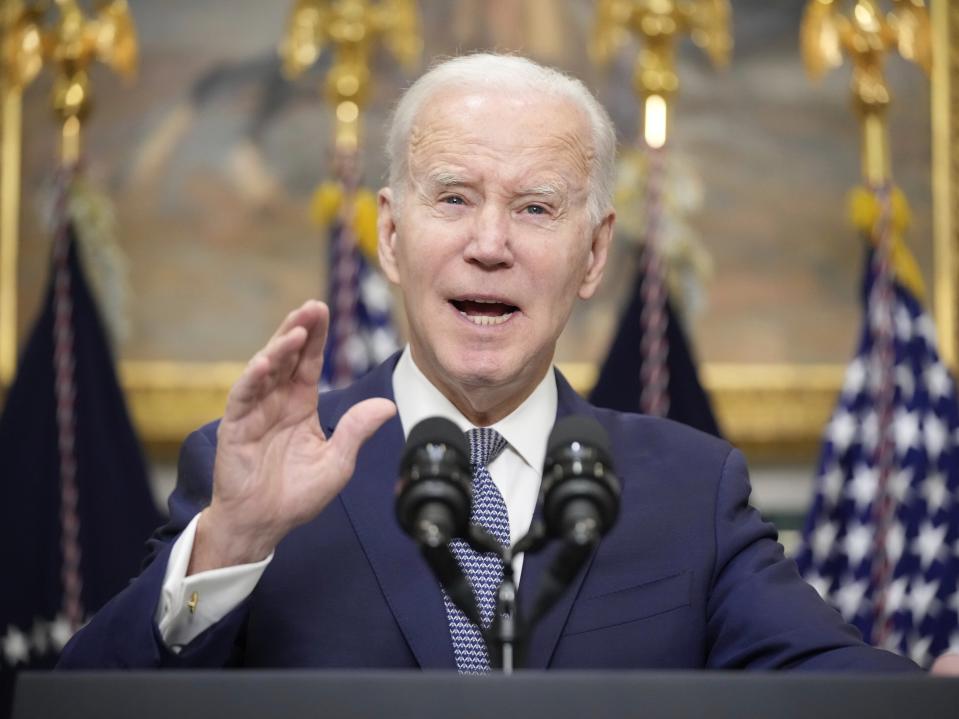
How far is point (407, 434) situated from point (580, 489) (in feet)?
3.39

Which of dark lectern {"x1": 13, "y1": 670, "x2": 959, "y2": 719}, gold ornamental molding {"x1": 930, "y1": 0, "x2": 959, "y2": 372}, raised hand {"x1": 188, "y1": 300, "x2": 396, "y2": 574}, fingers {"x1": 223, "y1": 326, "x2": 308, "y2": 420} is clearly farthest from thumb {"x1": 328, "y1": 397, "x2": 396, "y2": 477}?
gold ornamental molding {"x1": 930, "y1": 0, "x2": 959, "y2": 372}

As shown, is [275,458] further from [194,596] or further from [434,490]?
[434,490]

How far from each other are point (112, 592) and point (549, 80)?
3110 millimetres

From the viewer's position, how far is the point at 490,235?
2.46 meters

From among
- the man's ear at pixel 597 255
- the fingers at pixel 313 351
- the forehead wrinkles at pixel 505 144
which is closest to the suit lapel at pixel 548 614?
the fingers at pixel 313 351

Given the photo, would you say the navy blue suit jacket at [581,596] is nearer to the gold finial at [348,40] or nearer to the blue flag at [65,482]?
the blue flag at [65,482]

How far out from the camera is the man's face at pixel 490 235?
97.7 inches

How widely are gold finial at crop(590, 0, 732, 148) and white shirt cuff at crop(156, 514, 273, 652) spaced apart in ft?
11.2

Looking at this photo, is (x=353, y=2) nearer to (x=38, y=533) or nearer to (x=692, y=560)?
(x=38, y=533)

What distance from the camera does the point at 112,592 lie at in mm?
4871

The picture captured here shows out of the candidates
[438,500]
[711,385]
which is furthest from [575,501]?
[711,385]

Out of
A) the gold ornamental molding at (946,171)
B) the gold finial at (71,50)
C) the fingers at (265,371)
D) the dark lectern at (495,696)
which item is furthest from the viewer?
the gold ornamental molding at (946,171)

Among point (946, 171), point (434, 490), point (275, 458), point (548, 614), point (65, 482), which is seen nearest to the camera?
point (434, 490)

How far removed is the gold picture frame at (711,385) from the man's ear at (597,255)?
8.22ft
